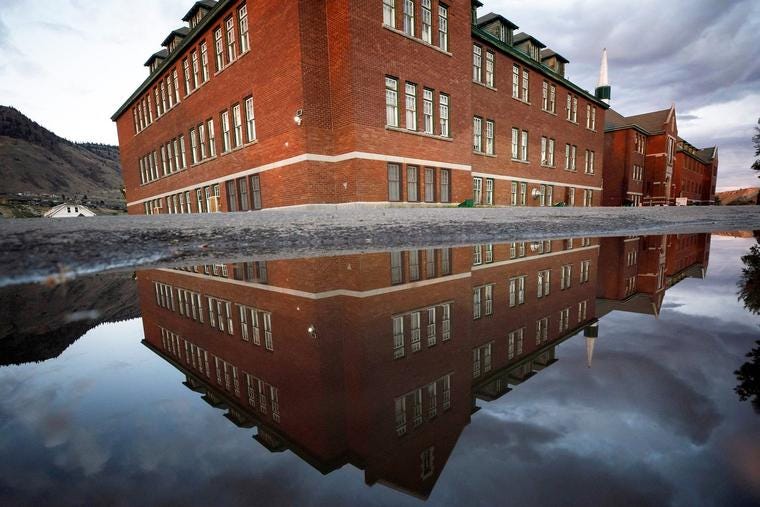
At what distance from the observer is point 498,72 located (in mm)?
22484

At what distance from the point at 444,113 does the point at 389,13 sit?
16.9 ft

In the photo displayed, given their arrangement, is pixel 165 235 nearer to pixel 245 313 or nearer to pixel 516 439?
pixel 245 313

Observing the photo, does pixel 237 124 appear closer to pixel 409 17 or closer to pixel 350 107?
pixel 350 107

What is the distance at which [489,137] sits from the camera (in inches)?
888

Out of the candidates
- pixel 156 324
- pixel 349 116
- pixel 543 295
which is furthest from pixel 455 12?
pixel 156 324

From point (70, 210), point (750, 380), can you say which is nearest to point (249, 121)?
point (750, 380)

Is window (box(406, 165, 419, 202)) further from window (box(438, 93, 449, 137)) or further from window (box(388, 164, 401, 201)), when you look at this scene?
Result: window (box(438, 93, 449, 137))

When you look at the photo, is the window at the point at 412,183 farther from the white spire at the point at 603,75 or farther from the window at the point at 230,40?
the white spire at the point at 603,75

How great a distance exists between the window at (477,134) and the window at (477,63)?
2226 millimetres

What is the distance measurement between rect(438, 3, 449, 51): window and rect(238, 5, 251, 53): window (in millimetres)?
9188

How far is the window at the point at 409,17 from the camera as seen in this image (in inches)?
640

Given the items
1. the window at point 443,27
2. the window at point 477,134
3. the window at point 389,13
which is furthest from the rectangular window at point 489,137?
the window at point 389,13

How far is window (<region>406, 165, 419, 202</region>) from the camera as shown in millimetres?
17047

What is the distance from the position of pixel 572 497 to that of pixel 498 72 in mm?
25632
